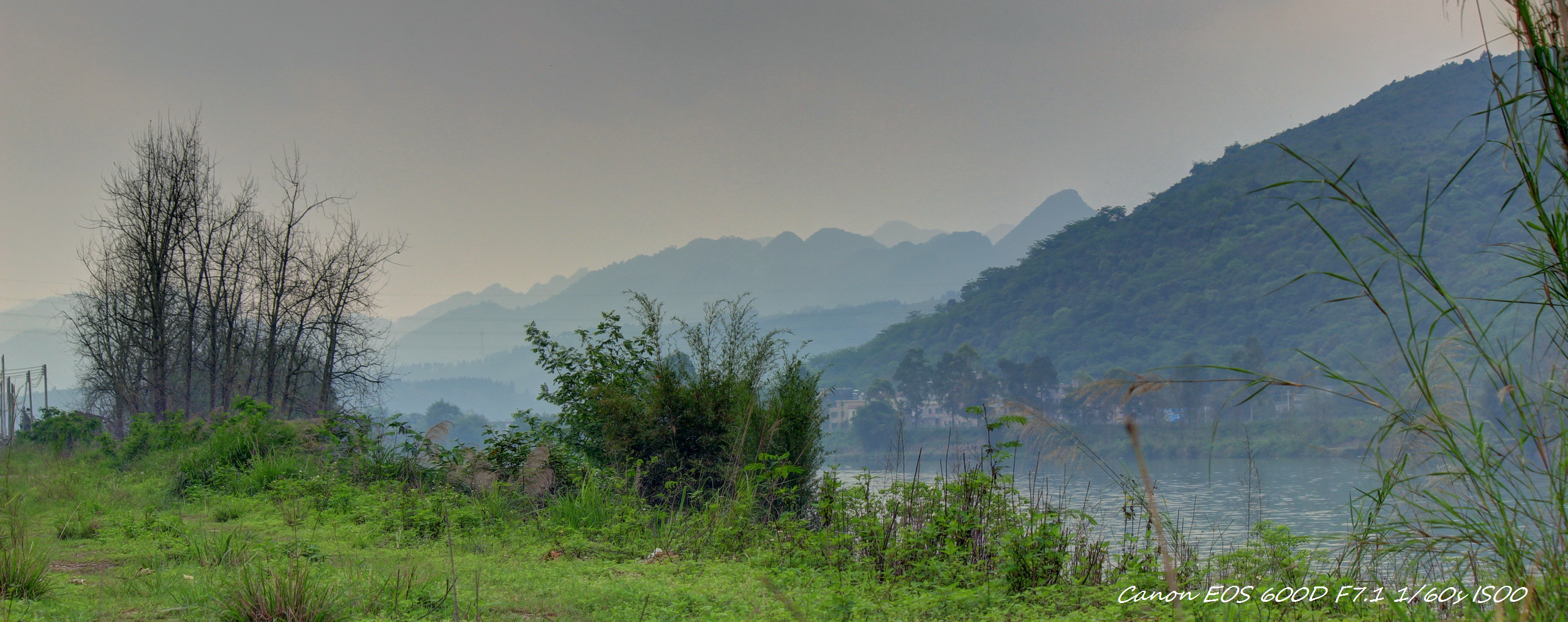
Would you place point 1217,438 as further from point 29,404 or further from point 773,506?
point 29,404

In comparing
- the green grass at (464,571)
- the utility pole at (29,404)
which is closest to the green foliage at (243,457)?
the green grass at (464,571)

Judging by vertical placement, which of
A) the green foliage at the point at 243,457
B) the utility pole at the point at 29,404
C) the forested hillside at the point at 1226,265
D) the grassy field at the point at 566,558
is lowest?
the grassy field at the point at 566,558

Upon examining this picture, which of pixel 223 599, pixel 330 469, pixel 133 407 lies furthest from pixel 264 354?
pixel 223 599

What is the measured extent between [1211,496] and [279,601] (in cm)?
1771

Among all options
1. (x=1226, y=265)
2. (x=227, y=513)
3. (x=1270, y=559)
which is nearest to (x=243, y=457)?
(x=227, y=513)

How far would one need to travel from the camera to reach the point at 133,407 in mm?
19438

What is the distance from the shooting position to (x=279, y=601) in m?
3.20

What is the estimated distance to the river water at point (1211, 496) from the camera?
18.9ft

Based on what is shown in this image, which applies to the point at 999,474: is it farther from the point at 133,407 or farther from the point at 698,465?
the point at 133,407

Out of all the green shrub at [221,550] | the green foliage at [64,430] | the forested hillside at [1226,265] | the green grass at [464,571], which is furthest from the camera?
the forested hillside at [1226,265]

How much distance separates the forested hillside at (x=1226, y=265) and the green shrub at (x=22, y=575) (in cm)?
5763

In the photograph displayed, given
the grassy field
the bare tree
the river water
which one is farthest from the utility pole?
the river water

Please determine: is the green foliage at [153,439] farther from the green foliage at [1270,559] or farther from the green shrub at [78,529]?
the green foliage at [1270,559]

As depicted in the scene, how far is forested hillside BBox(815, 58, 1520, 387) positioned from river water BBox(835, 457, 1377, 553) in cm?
2562
